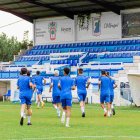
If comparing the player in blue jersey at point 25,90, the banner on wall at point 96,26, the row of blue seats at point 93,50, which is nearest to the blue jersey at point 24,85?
the player in blue jersey at point 25,90

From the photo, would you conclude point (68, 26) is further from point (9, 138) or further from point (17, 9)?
point (9, 138)

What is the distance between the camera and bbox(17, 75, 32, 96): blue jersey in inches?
797

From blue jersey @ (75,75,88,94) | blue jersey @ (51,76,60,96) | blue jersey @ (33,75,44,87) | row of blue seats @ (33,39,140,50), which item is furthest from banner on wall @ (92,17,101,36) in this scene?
blue jersey @ (51,76,60,96)

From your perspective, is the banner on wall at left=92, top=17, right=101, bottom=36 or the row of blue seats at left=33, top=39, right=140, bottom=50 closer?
the row of blue seats at left=33, top=39, right=140, bottom=50

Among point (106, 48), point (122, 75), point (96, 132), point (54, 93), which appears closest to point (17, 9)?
point (106, 48)

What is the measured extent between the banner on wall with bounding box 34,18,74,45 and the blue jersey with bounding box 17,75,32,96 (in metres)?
36.7

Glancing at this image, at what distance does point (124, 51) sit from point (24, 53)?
592 inches

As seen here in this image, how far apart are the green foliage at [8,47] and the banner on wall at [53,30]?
20.5m

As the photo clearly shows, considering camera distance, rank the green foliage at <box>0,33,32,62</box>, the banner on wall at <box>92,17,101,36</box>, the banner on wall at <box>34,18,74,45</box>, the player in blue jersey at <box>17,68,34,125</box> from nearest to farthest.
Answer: the player in blue jersey at <box>17,68,34,125</box> → the banner on wall at <box>92,17,101,36</box> → the banner on wall at <box>34,18,74,45</box> → the green foliage at <box>0,33,32,62</box>

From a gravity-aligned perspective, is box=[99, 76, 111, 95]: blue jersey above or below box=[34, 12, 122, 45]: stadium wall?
below

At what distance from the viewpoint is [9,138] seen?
15.0 m

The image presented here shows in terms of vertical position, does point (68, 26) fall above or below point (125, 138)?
above

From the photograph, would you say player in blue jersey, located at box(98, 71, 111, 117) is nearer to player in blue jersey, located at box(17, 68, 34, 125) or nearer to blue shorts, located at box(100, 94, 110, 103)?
blue shorts, located at box(100, 94, 110, 103)

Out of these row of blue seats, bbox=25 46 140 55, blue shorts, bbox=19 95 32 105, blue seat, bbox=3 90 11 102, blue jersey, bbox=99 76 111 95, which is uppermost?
row of blue seats, bbox=25 46 140 55
